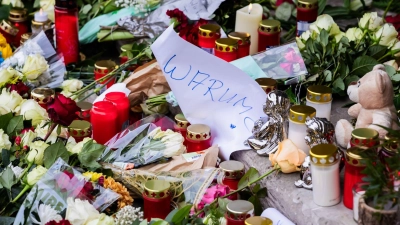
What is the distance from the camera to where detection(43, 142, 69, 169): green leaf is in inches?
60.7

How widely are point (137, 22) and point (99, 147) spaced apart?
0.75 meters

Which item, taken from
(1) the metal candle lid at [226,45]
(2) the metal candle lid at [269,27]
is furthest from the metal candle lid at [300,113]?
(2) the metal candle lid at [269,27]

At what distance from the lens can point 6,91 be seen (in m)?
1.87

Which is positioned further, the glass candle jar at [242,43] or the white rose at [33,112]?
the glass candle jar at [242,43]

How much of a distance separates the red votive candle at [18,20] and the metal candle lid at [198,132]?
2.84 feet

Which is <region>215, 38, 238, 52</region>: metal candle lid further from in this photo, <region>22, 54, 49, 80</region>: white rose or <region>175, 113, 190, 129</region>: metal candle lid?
<region>22, 54, 49, 80</region>: white rose

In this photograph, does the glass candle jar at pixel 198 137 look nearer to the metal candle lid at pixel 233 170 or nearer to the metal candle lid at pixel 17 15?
the metal candle lid at pixel 233 170

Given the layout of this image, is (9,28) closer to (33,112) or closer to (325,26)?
(33,112)

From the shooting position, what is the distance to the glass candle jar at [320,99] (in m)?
1.60

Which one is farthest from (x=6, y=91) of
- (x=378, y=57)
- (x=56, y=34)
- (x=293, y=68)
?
(x=378, y=57)

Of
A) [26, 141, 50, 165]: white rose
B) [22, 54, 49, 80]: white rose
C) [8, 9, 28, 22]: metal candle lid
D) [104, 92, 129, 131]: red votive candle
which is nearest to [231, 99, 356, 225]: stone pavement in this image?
[104, 92, 129, 131]: red votive candle

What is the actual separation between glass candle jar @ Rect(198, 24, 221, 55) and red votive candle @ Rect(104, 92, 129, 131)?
0.27 m

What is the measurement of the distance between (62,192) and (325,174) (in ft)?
1.58

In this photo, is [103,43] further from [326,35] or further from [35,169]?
[35,169]
